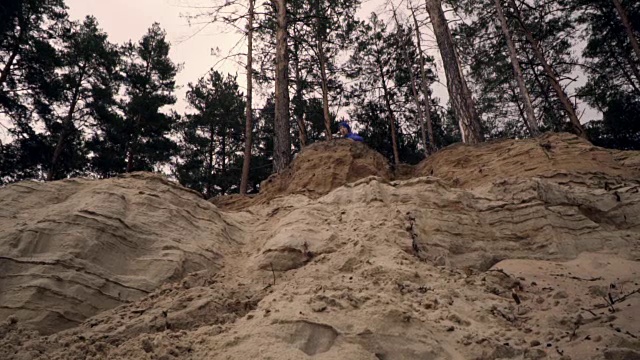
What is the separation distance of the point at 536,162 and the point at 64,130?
59.5 ft

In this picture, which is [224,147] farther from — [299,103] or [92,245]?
[92,245]

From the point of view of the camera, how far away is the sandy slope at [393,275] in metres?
2.77

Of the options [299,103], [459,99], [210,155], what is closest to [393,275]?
[459,99]

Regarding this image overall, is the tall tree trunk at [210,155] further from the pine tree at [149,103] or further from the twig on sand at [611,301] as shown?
the twig on sand at [611,301]

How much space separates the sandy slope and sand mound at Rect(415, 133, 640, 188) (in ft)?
0.14

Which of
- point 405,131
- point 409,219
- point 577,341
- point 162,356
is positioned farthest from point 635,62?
point 162,356

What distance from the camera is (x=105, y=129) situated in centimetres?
1891

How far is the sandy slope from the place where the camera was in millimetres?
2766

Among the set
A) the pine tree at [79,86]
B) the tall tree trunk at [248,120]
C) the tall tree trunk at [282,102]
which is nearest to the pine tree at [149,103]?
the pine tree at [79,86]

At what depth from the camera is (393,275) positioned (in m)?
3.83

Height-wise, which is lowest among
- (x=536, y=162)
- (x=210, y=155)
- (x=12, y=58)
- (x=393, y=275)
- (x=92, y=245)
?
(x=393, y=275)

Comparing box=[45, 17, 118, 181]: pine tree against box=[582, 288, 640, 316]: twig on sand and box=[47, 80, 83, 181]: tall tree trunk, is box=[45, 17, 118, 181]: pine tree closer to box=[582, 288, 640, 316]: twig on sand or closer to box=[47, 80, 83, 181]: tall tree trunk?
box=[47, 80, 83, 181]: tall tree trunk

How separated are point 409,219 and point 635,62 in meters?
18.2

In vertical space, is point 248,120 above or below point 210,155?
below
